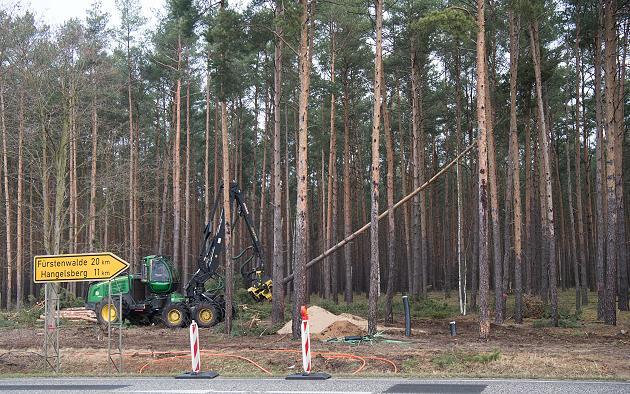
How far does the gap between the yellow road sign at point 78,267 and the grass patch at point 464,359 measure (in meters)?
6.97

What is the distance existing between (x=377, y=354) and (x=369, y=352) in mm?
497

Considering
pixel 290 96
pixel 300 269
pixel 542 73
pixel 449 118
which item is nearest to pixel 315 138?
pixel 290 96

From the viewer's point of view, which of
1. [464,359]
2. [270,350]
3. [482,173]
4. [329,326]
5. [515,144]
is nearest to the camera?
[464,359]

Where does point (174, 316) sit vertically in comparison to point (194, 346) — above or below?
below

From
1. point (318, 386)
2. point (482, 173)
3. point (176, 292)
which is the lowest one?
point (318, 386)

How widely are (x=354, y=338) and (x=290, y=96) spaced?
26735mm

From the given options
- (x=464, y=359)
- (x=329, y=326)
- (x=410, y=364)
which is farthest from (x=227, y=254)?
(x=464, y=359)

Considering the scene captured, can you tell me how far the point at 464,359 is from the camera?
48.0 ft

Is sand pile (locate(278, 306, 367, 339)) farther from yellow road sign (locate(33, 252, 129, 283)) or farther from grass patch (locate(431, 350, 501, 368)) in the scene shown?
yellow road sign (locate(33, 252, 129, 283))

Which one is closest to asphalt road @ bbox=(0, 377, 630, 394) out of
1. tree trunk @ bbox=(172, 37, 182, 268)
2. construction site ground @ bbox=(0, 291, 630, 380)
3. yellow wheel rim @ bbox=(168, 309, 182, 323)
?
construction site ground @ bbox=(0, 291, 630, 380)

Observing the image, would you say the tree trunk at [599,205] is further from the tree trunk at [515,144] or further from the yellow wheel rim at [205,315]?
the yellow wheel rim at [205,315]

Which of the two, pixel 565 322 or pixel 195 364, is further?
pixel 565 322

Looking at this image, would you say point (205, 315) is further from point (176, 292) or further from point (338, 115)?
point (338, 115)

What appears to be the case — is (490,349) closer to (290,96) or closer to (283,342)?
(283,342)
